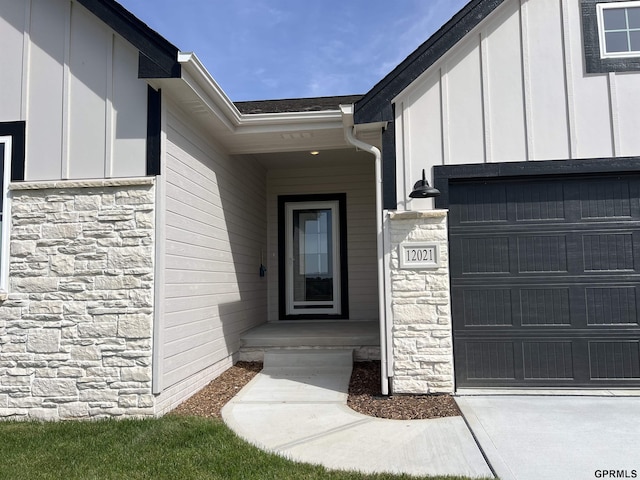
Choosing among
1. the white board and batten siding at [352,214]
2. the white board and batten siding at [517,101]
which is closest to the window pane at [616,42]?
the white board and batten siding at [517,101]

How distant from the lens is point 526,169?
4664 mm

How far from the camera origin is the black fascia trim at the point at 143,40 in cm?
409

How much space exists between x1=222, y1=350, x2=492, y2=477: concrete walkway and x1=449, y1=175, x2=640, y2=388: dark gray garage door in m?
1.21

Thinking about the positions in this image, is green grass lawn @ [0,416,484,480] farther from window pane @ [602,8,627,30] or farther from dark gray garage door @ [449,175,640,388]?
window pane @ [602,8,627,30]

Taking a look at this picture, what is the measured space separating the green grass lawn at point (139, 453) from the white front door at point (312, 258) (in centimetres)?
414

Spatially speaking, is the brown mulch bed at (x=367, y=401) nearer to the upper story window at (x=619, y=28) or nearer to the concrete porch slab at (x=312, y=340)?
the concrete porch slab at (x=312, y=340)

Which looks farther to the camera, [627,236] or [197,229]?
[197,229]

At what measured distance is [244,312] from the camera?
6.80 m

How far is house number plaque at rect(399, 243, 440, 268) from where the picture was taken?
470 cm

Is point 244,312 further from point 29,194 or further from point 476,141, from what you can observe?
point 476,141

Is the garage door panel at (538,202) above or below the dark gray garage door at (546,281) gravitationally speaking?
above

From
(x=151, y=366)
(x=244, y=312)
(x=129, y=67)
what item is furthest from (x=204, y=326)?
(x=129, y=67)

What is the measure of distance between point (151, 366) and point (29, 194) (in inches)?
83.3

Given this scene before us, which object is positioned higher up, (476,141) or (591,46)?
(591,46)
